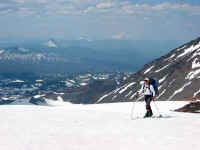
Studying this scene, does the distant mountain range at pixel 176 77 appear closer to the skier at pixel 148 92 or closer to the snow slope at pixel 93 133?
the skier at pixel 148 92

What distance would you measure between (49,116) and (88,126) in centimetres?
414

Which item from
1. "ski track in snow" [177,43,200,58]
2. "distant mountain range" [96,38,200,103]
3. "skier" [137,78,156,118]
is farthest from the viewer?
"ski track in snow" [177,43,200,58]

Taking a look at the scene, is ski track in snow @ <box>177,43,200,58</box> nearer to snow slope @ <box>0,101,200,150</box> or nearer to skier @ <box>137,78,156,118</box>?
skier @ <box>137,78,156,118</box>

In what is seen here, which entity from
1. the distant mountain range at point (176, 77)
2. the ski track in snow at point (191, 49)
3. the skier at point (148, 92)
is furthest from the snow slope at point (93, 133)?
the ski track in snow at point (191, 49)

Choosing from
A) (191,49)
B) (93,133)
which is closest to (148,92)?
(93,133)

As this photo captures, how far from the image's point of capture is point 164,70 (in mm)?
157875

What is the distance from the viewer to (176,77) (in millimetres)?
132875

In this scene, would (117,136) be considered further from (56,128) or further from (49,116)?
(49,116)

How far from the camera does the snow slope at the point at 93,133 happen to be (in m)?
12.6

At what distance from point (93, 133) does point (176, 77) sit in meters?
122

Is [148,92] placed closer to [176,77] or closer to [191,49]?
[176,77]

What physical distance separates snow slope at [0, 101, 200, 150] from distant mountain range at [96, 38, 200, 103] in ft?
254

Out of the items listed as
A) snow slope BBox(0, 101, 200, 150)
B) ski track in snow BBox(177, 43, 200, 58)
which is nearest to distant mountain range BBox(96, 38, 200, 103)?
ski track in snow BBox(177, 43, 200, 58)

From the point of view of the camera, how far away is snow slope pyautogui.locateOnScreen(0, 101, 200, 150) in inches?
495
